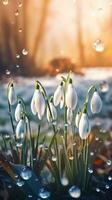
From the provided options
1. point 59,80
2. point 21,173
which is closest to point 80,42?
point 59,80

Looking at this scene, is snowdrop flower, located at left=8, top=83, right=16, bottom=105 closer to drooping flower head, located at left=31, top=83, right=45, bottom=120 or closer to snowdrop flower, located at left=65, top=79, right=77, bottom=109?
drooping flower head, located at left=31, top=83, right=45, bottom=120

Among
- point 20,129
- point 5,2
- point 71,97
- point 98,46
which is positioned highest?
point 5,2

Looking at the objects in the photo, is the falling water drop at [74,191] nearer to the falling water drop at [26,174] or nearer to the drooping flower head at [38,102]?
the falling water drop at [26,174]

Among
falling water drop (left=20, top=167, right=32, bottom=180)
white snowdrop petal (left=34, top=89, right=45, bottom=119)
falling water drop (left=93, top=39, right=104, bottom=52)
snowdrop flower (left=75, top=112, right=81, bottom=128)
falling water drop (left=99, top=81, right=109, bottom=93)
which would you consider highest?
falling water drop (left=93, top=39, right=104, bottom=52)

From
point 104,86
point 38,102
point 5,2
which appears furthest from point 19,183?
point 5,2

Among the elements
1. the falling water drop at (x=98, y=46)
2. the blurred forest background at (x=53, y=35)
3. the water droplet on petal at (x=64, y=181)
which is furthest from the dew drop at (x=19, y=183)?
the falling water drop at (x=98, y=46)

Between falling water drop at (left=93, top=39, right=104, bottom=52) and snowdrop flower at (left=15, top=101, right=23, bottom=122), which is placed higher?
falling water drop at (left=93, top=39, right=104, bottom=52)

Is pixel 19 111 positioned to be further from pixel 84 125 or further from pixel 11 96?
pixel 84 125

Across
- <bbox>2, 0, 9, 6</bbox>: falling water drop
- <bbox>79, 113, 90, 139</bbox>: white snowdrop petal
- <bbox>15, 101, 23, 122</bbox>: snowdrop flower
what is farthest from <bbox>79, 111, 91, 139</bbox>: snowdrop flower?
<bbox>2, 0, 9, 6</bbox>: falling water drop
